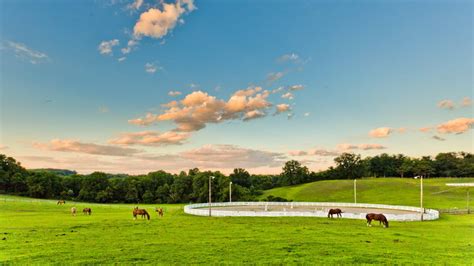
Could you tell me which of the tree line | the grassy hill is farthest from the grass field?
the tree line

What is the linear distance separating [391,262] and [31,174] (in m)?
111

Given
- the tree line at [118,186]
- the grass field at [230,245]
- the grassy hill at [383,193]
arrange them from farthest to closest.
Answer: the tree line at [118,186], the grassy hill at [383,193], the grass field at [230,245]

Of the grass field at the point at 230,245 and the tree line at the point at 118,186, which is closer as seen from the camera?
the grass field at the point at 230,245

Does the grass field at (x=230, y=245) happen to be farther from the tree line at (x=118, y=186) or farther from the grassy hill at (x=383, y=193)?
the tree line at (x=118, y=186)

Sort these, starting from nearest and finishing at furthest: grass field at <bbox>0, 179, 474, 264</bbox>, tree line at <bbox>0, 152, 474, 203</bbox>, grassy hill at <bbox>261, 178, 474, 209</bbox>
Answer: grass field at <bbox>0, 179, 474, 264</bbox> < grassy hill at <bbox>261, 178, 474, 209</bbox> < tree line at <bbox>0, 152, 474, 203</bbox>

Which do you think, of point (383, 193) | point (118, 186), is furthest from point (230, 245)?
point (118, 186)

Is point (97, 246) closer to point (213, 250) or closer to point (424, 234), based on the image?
point (213, 250)

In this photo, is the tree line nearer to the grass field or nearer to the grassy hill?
the grassy hill

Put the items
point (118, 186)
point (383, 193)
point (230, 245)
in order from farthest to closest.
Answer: point (118, 186), point (383, 193), point (230, 245)

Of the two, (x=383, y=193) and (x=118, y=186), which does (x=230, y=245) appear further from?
(x=118, y=186)

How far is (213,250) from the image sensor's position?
21.3 m

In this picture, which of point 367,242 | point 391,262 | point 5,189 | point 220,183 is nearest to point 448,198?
point 220,183

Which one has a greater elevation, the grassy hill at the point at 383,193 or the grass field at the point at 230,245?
the grass field at the point at 230,245

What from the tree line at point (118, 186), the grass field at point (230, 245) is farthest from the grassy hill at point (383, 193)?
the grass field at point (230, 245)
